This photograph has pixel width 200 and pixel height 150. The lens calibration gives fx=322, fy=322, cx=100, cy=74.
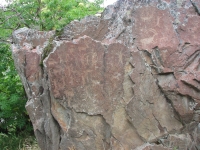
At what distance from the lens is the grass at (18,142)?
4.77 metres

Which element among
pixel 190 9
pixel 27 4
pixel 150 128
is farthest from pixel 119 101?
pixel 27 4

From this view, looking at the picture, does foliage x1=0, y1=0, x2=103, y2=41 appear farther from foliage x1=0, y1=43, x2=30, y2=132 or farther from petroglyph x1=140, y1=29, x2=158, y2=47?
petroglyph x1=140, y1=29, x2=158, y2=47

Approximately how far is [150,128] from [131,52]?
828 mm

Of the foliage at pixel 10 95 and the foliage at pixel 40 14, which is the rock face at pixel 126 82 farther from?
the foliage at pixel 40 14

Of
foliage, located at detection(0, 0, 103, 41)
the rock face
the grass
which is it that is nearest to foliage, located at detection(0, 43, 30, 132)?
the grass

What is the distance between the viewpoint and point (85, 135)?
10.9 ft

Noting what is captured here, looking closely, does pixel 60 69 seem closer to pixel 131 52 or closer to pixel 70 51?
pixel 70 51

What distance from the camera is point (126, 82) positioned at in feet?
10.8

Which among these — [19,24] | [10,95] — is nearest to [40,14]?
[19,24]

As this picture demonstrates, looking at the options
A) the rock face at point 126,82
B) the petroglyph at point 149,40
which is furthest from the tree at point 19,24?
the petroglyph at point 149,40

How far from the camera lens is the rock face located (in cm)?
320

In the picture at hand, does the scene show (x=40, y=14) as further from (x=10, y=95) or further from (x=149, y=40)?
(x=149, y=40)

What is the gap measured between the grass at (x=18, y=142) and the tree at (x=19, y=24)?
0.56 feet

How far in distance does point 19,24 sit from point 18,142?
6.56ft
